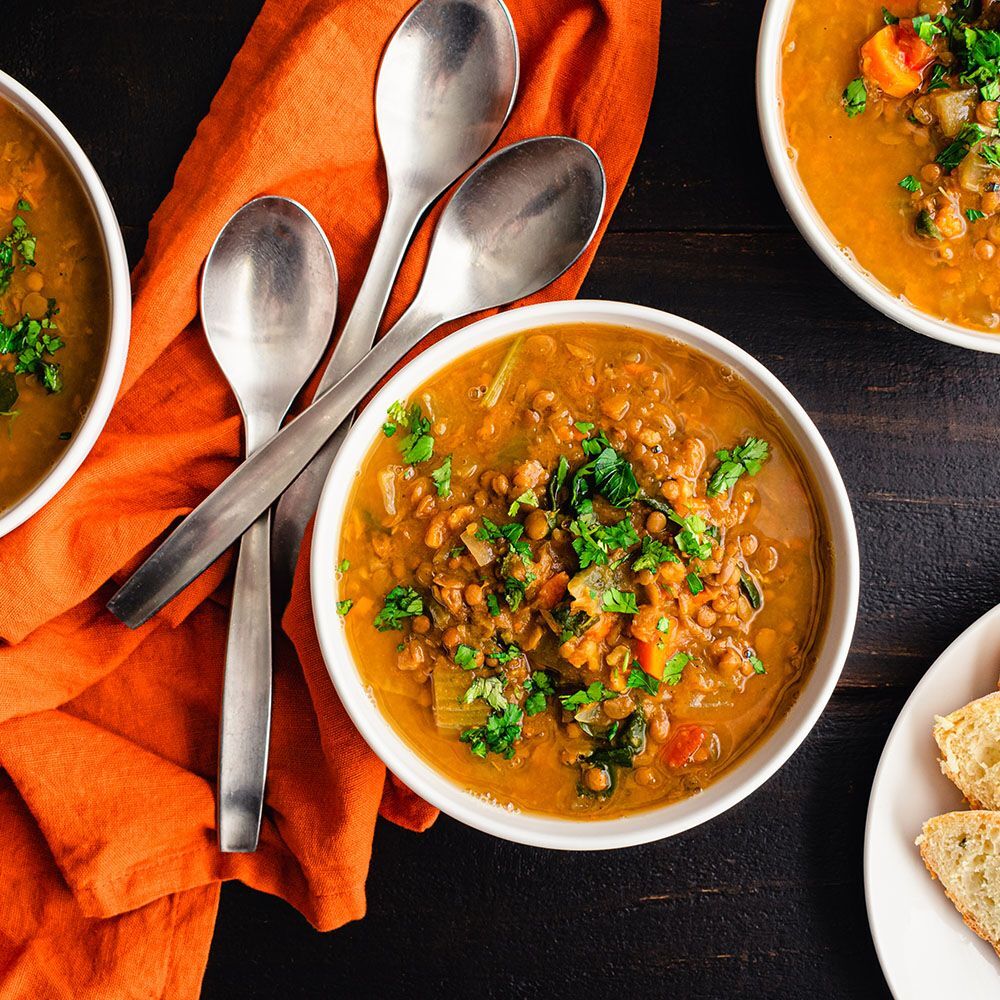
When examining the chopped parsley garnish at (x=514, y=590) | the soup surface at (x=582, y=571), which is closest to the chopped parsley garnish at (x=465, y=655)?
the soup surface at (x=582, y=571)

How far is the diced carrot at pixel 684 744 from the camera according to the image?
2787 millimetres

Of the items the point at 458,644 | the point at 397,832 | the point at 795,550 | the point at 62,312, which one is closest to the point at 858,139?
the point at 795,550

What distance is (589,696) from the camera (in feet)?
8.82

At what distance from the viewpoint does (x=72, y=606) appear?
305 cm

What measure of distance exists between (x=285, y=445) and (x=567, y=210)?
1.13m

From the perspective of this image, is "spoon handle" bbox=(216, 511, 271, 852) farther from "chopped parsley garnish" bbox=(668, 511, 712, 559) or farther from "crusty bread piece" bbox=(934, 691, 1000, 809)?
"crusty bread piece" bbox=(934, 691, 1000, 809)

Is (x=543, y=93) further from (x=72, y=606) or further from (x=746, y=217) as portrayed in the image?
Answer: (x=72, y=606)

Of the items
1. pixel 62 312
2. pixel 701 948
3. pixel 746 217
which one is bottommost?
pixel 701 948

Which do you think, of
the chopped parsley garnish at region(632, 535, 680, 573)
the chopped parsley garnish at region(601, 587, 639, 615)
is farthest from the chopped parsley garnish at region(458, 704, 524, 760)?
the chopped parsley garnish at region(632, 535, 680, 573)

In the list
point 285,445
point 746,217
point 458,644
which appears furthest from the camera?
point 746,217

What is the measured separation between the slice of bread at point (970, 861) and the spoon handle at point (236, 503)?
231cm

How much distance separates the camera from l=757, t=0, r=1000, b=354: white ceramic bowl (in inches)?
108

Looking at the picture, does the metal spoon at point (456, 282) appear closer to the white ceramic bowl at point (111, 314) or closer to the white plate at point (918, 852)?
the white ceramic bowl at point (111, 314)

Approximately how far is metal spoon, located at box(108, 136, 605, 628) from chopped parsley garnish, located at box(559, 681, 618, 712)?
1088 mm
